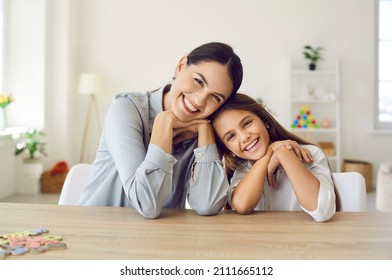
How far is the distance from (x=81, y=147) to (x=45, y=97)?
105cm

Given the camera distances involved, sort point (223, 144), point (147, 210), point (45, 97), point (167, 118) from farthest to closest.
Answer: point (45, 97)
point (223, 144)
point (167, 118)
point (147, 210)

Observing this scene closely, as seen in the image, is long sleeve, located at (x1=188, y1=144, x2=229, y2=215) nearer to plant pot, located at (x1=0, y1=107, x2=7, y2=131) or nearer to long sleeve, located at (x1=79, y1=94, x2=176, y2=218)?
long sleeve, located at (x1=79, y1=94, x2=176, y2=218)

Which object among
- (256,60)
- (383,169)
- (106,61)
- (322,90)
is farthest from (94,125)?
(383,169)

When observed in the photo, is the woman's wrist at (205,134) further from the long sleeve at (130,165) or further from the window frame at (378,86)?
the window frame at (378,86)

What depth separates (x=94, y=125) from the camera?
22.5ft

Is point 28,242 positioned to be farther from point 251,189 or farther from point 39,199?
point 39,199

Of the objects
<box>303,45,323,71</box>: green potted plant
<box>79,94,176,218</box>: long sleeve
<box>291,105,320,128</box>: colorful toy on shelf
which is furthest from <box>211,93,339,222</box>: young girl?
<box>303,45,323,71</box>: green potted plant

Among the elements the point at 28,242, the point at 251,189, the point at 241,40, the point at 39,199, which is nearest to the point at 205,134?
the point at 251,189

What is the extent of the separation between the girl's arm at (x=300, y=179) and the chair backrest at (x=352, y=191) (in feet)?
0.68

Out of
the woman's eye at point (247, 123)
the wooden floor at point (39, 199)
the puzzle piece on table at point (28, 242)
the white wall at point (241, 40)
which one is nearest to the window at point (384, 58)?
the white wall at point (241, 40)

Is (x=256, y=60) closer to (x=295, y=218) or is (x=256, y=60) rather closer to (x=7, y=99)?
(x=7, y=99)

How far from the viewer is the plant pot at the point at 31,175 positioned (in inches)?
219

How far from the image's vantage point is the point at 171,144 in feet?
4.50

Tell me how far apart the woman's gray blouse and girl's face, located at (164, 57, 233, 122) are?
111 mm
